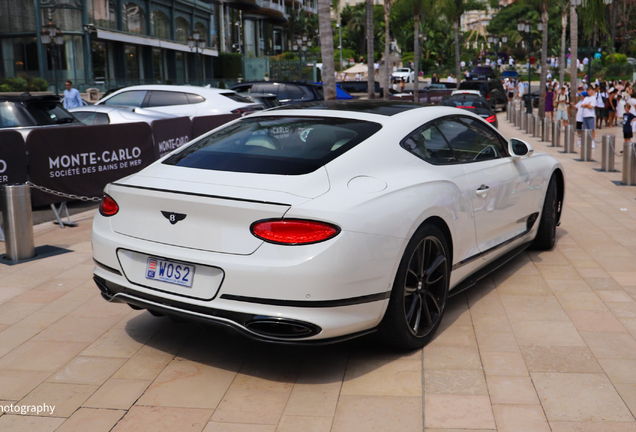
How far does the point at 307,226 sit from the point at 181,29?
5320 centimetres

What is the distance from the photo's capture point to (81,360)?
4410mm

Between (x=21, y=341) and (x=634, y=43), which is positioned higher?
(x=634, y=43)

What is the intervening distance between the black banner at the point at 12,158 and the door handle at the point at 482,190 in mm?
5644

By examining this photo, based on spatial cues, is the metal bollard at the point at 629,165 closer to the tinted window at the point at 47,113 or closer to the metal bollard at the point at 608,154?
the metal bollard at the point at 608,154

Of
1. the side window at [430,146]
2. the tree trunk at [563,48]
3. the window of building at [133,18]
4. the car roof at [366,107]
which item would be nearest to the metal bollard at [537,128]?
the car roof at [366,107]

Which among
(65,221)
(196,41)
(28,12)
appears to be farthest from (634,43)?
(65,221)

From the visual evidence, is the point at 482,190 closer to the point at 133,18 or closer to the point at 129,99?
the point at 129,99

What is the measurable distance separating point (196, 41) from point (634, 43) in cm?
6345

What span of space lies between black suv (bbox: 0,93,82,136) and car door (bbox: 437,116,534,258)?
734 centimetres

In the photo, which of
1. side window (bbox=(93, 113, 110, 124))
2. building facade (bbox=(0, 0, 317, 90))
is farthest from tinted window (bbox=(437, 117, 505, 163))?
building facade (bbox=(0, 0, 317, 90))

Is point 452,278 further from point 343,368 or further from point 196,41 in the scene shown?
point 196,41

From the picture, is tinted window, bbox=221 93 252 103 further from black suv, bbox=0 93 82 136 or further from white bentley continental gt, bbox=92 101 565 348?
white bentley continental gt, bbox=92 101 565 348

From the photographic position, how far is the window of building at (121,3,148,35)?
4462cm

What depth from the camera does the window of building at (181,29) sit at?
5266 centimetres
